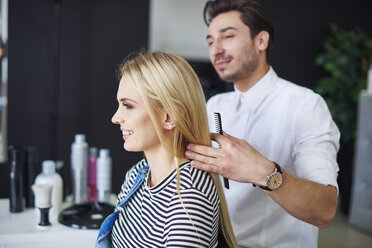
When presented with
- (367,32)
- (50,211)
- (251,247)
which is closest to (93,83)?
(50,211)

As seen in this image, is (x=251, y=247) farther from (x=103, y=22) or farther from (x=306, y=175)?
(x=103, y=22)

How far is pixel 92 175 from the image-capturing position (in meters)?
1.57

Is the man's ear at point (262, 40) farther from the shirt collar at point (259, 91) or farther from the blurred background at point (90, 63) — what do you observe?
the blurred background at point (90, 63)

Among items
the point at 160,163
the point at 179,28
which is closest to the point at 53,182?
the point at 160,163

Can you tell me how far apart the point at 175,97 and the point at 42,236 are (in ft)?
2.38

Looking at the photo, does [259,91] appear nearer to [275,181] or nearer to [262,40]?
[262,40]

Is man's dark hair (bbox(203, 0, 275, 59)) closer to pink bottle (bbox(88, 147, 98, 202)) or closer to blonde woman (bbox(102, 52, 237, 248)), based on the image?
blonde woman (bbox(102, 52, 237, 248))

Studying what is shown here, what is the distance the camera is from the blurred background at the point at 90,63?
2998mm

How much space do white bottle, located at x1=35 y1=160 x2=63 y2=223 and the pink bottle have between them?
6.0 inches

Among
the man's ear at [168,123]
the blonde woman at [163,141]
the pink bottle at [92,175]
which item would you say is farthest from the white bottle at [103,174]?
the man's ear at [168,123]

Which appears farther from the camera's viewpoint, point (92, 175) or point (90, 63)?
point (90, 63)

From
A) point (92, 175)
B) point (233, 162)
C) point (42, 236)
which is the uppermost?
point (233, 162)

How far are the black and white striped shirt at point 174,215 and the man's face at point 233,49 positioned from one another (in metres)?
0.68

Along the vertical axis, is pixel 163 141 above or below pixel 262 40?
below
